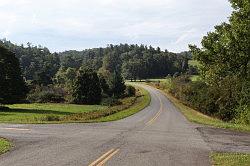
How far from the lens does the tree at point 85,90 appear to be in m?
98.3

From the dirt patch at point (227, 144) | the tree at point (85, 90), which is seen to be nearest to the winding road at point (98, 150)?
the dirt patch at point (227, 144)

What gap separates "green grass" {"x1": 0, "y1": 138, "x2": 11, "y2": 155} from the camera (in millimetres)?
18250

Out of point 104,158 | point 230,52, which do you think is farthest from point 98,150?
point 230,52

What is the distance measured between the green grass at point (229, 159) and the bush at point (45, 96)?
8416 cm

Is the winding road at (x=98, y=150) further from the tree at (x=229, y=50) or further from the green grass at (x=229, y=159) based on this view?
the tree at (x=229, y=50)

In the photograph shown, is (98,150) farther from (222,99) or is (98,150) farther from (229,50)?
(222,99)

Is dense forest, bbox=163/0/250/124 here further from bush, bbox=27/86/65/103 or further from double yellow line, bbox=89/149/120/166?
bush, bbox=27/86/65/103

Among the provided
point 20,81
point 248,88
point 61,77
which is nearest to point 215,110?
point 248,88

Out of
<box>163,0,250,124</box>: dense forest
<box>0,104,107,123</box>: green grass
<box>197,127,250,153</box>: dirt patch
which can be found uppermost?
<box>163,0,250,124</box>: dense forest

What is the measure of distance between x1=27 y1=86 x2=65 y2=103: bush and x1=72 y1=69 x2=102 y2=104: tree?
6.08m

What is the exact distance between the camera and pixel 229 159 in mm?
17078

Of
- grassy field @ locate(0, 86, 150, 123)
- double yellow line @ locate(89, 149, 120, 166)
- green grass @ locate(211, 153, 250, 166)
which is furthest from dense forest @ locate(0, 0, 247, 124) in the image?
double yellow line @ locate(89, 149, 120, 166)

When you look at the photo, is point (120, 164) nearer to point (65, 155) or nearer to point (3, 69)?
point (65, 155)

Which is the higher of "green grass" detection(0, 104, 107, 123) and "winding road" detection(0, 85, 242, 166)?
"winding road" detection(0, 85, 242, 166)
